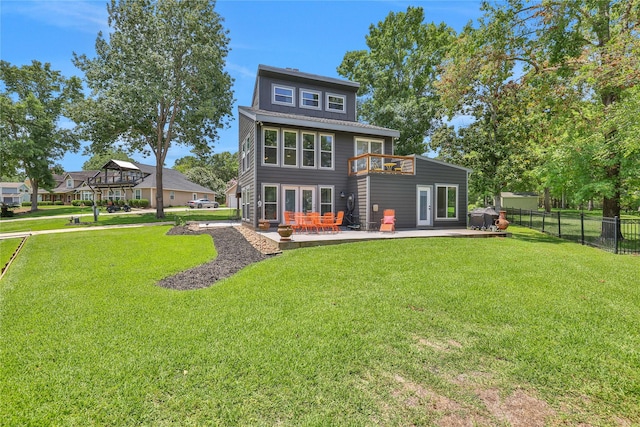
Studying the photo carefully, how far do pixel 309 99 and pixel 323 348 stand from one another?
15568 millimetres

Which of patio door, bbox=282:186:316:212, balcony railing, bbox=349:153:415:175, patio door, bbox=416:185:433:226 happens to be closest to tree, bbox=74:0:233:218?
patio door, bbox=282:186:316:212

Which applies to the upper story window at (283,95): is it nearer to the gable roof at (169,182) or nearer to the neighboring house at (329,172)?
the neighboring house at (329,172)

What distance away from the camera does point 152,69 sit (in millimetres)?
20031

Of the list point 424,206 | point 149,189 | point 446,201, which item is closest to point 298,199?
point 424,206

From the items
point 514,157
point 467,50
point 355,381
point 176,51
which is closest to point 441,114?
point 514,157

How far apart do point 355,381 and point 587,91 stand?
1622 centimetres

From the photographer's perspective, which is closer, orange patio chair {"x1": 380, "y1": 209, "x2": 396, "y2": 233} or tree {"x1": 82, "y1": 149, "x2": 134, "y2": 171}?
orange patio chair {"x1": 380, "y1": 209, "x2": 396, "y2": 233}

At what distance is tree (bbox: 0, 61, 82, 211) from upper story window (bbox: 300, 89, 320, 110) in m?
24.5

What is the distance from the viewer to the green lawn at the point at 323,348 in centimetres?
246

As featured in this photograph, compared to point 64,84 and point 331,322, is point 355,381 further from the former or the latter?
point 64,84

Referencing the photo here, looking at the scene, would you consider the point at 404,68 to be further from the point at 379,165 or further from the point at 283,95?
the point at 379,165

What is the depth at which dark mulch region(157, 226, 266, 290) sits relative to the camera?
19.7 feet

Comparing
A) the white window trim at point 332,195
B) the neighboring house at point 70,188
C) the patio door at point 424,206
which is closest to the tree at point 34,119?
the neighboring house at point 70,188

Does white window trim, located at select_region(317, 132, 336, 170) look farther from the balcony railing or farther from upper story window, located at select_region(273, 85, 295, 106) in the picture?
upper story window, located at select_region(273, 85, 295, 106)
